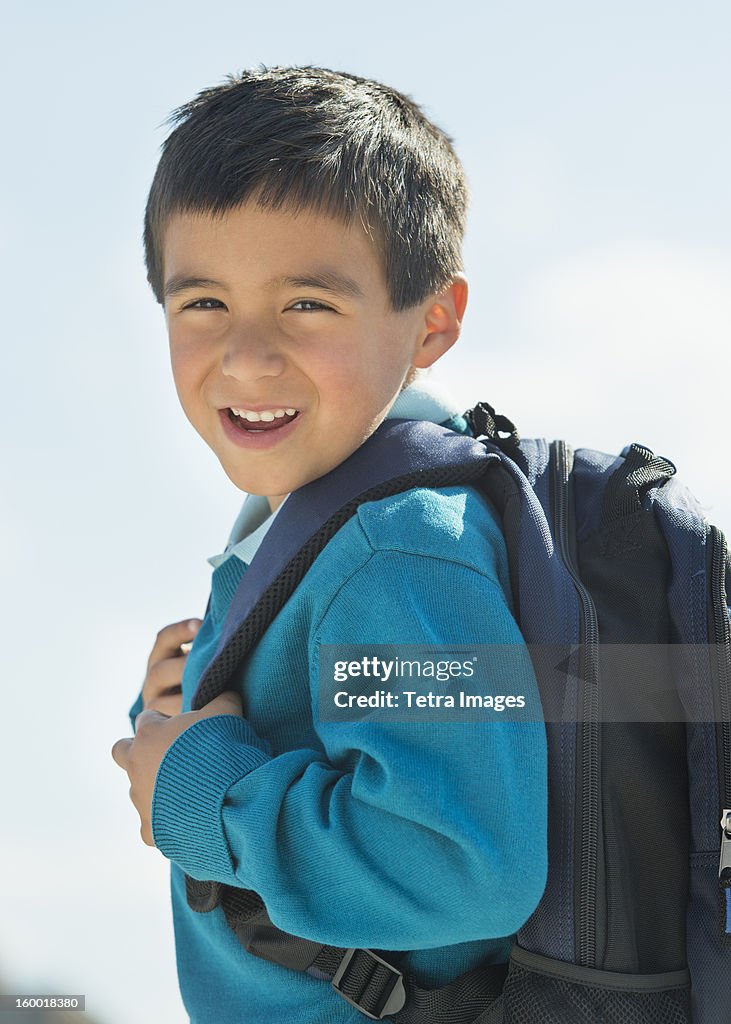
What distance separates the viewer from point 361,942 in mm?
2115

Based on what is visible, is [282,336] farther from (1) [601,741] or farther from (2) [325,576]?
(1) [601,741]

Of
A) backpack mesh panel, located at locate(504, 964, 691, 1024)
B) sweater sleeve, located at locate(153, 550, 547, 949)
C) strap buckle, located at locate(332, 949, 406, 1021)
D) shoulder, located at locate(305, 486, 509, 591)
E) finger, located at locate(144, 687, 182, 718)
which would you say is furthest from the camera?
finger, located at locate(144, 687, 182, 718)

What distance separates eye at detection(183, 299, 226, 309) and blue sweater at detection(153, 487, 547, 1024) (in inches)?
24.8

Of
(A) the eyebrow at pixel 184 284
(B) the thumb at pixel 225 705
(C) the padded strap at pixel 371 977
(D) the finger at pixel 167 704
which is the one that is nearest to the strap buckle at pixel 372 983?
(C) the padded strap at pixel 371 977

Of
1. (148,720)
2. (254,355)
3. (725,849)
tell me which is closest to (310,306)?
(254,355)

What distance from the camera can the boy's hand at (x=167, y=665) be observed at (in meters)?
3.31

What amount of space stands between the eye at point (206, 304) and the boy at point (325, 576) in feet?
0.04

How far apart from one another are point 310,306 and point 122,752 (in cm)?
111

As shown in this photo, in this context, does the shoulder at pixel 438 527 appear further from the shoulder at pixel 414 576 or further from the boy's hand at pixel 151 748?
the boy's hand at pixel 151 748

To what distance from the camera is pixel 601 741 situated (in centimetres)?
222

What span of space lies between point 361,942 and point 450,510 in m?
0.85

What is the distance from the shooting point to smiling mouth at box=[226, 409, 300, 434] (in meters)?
2.68

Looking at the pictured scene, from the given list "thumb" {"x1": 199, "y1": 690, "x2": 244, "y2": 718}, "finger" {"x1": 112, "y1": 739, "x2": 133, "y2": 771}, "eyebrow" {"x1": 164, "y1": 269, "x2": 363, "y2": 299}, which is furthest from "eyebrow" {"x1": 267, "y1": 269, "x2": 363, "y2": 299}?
"finger" {"x1": 112, "y1": 739, "x2": 133, "y2": 771}

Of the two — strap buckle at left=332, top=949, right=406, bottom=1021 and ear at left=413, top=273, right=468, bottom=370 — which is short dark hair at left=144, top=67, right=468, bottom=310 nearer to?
ear at left=413, top=273, right=468, bottom=370
